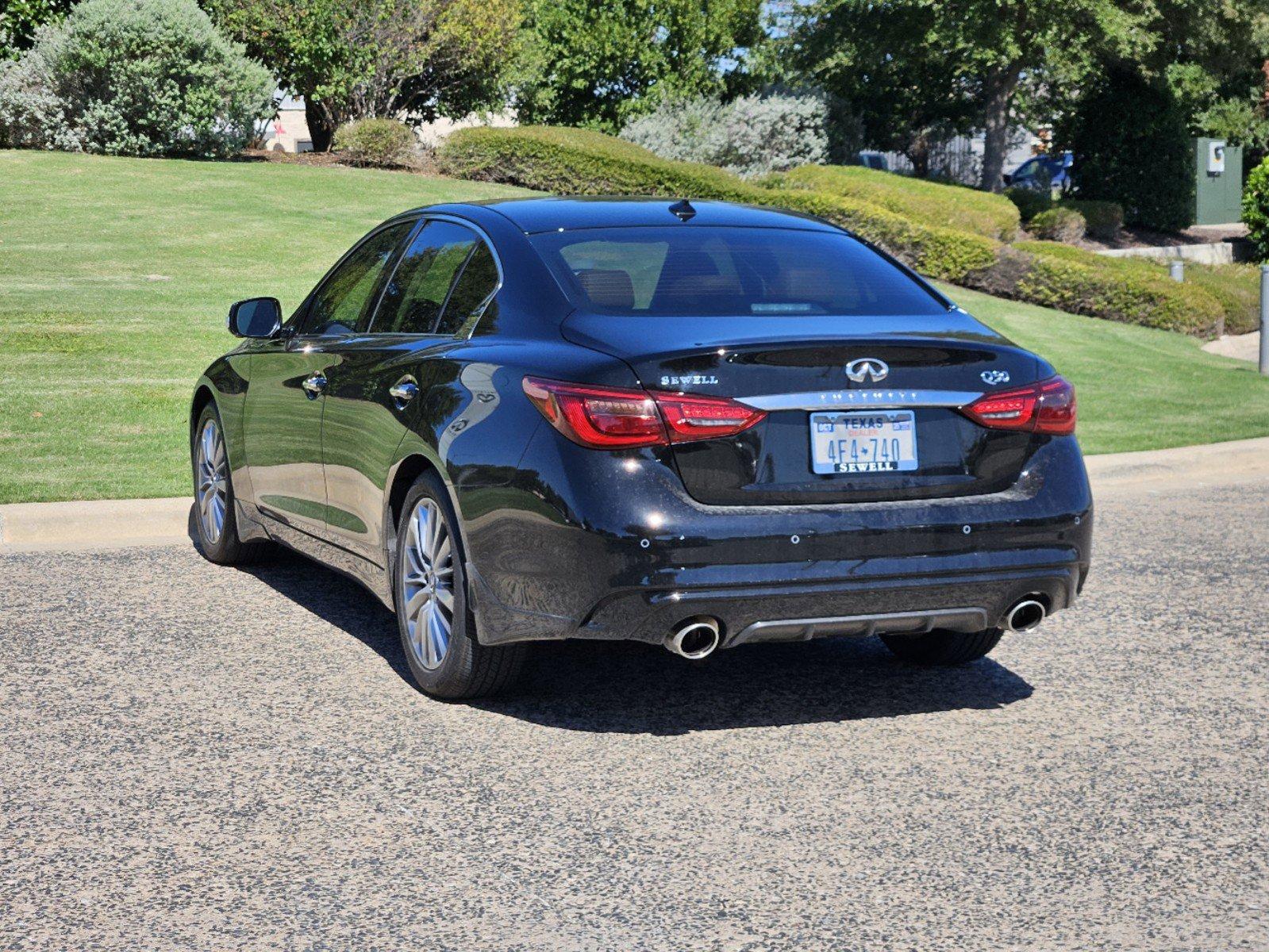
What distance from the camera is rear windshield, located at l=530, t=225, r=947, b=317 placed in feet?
16.9

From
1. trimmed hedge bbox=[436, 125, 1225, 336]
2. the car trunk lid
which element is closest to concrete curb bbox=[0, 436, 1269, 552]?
the car trunk lid

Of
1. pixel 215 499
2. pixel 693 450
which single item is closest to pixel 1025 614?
pixel 693 450

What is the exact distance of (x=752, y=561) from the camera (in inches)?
184

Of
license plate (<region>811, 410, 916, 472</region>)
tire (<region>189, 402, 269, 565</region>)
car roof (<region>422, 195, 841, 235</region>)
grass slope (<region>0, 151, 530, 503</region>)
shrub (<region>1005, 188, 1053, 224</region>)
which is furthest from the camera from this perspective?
shrub (<region>1005, 188, 1053, 224</region>)

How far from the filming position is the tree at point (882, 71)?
34.3 m

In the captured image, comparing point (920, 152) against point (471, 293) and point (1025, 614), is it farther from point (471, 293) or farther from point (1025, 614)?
point (1025, 614)

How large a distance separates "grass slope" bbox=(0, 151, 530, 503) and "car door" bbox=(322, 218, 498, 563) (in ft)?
10.8

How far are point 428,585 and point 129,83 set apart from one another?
22.2 metres

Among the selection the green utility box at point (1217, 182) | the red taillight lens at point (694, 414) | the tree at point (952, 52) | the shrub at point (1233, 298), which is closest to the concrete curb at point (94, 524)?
the red taillight lens at point (694, 414)

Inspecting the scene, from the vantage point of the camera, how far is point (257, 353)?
7.12 meters

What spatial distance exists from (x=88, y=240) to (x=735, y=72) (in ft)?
75.9

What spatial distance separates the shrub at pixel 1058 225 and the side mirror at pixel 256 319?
27.6m

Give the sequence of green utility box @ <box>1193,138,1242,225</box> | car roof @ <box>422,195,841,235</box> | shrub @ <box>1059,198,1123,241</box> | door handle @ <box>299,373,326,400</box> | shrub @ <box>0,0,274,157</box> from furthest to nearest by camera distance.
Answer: green utility box @ <box>1193,138,1242,225</box> < shrub @ <box>1059,198,1123,241</box> < shrub @ <box>0,0,274,157</box> < door handle @ <box>299,373,326,400</box> < car roof @ <box>422,195,841,235</box>

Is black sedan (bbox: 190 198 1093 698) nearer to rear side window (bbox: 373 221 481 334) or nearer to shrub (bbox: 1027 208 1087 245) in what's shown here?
rear side window (bbox: 373 221 481 334)
